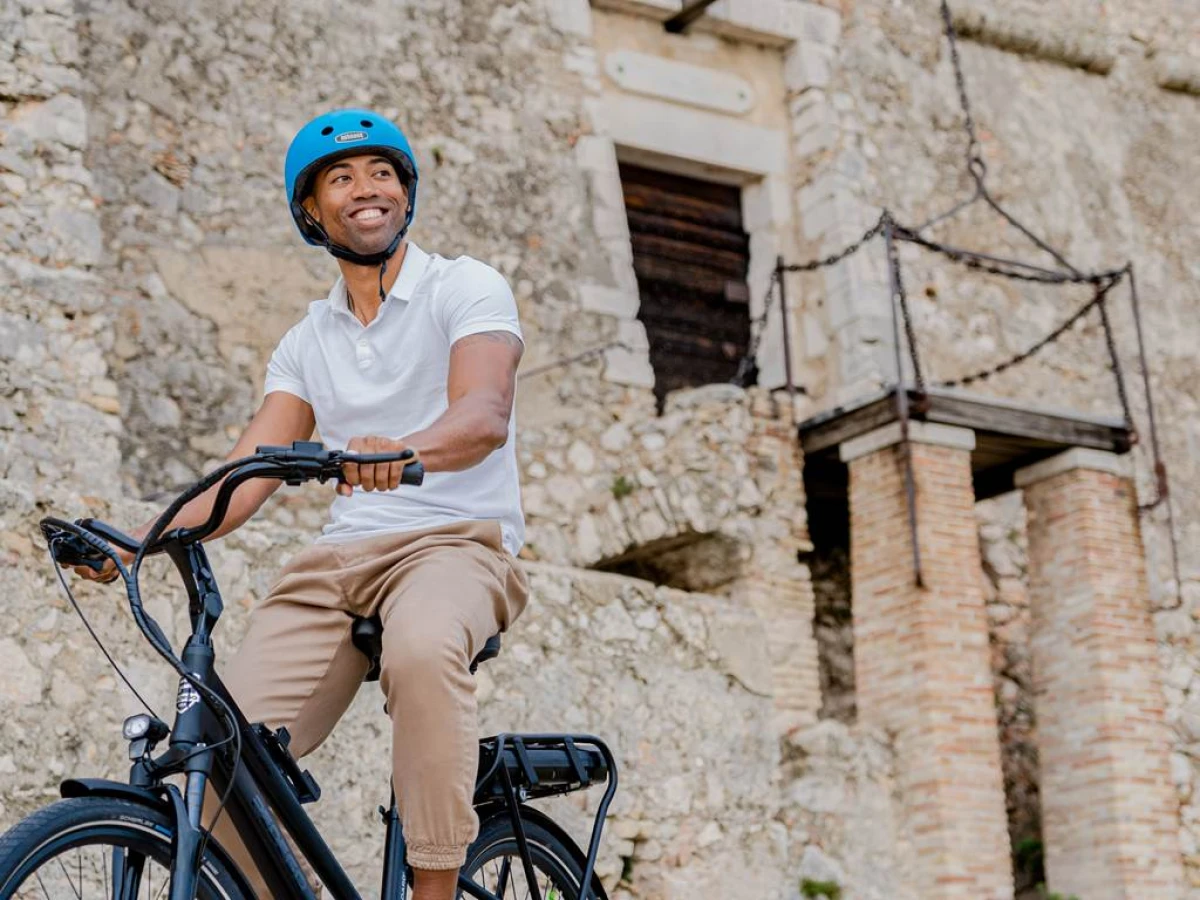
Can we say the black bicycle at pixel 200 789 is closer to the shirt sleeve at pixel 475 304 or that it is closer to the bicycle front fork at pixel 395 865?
the bicycle front fork at pixel 395 865

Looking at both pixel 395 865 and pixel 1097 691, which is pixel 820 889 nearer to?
pixel 1097 691

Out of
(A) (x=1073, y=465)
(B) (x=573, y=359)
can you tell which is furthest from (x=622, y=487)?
(A) (x=1073, y=465)

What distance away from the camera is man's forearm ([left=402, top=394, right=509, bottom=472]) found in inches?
123

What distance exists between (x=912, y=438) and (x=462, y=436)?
21.2ft

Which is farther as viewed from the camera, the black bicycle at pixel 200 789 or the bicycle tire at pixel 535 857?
the bicycle tire at pixel 535 857

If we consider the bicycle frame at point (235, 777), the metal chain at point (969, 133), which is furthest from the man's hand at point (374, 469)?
the metal chain at point (969, 133)

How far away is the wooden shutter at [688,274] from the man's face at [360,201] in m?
7.49

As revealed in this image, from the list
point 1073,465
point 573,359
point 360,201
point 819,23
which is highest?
point 819,23

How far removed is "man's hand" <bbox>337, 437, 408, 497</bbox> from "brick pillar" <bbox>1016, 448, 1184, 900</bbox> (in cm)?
707

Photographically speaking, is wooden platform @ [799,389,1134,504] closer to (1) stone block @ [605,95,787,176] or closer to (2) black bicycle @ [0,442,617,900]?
(1) stone block @ [605,95,787,176]

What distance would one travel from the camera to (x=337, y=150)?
3549 mm

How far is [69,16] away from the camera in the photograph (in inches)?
302

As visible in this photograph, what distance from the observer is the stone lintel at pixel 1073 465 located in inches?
389

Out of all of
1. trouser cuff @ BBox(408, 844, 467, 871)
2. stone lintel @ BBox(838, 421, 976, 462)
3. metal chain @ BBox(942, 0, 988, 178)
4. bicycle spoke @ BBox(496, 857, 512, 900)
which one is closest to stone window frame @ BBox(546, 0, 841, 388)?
metal chain @ BBox(942, 0, 988, 178)
